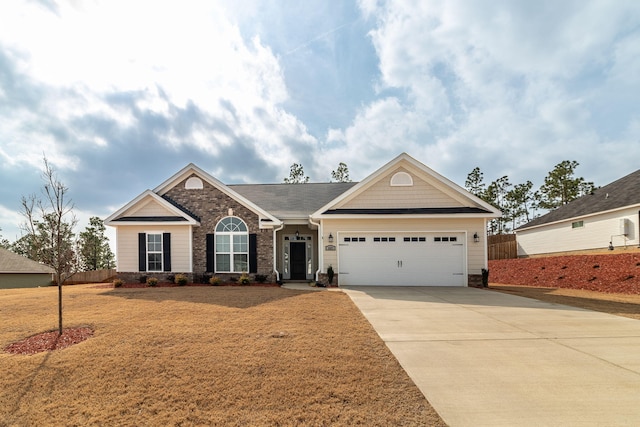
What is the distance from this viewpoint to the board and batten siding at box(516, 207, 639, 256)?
1792 cm

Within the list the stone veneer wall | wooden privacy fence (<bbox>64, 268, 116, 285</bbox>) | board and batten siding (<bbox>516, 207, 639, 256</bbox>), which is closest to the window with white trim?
the stone veneer wall

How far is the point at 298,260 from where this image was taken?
17.7m

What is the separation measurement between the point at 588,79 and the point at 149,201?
1941cm

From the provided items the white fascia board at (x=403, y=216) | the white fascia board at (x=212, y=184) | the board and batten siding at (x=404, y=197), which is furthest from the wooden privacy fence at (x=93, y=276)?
the board and batten siding at (x=404, y=197)

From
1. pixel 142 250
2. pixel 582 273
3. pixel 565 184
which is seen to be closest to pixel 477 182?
pixel 565 184

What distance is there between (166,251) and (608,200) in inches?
978

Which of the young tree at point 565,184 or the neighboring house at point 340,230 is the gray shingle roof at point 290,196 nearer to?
the neighboring house at point 340,230

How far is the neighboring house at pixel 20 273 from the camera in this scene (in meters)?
26.0

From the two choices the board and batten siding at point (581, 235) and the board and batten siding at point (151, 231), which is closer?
the board and batten siding at point (151, 231)

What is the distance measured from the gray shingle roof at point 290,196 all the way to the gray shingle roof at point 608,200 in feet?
49.0

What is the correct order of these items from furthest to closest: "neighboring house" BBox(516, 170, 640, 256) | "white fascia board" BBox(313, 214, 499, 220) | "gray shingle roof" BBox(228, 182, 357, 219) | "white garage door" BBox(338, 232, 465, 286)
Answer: "neighboring house" BBox(516, 170, 640, 256), "gray shingle roof" BBox(228, 182, 357, 219), "white garage door" BBox(338, 232, 465, 286), "white fascia board" BBox(313, 214, 499, 220)

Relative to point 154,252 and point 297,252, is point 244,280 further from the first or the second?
point 154,252

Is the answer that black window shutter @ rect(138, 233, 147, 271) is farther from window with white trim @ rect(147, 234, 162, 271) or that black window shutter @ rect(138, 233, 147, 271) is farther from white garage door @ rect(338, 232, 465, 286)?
white garage door @ rect(338, 232, 465, 286)

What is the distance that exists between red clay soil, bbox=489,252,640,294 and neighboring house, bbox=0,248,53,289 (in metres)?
34.2
